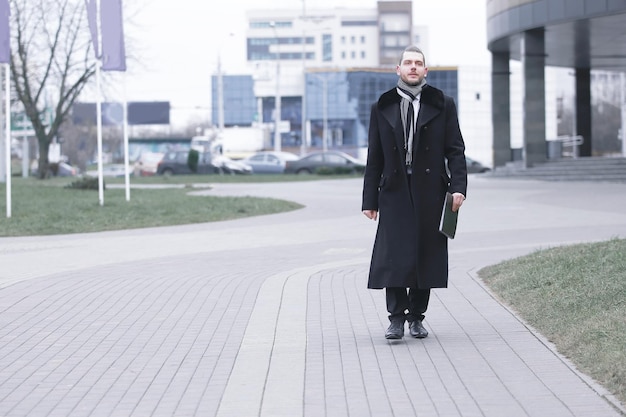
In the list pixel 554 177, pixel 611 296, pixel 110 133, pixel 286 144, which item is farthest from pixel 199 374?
pixel 286 144

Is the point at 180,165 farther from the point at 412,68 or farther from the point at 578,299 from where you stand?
the point at 412,68

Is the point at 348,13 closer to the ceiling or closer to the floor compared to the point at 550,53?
closer to the ceiling

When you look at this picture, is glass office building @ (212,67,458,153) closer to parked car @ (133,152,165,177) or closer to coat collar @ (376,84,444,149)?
parked car @ (133,152,165,177)

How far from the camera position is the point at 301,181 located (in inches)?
1745

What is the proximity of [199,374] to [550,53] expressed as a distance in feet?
121

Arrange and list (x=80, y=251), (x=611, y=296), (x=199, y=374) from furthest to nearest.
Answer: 1. (x=80, y=251)
2. (x=611, y=296)
3. (x=199, y=374)

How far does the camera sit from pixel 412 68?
7629 mm

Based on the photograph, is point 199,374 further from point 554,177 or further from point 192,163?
point 192,163

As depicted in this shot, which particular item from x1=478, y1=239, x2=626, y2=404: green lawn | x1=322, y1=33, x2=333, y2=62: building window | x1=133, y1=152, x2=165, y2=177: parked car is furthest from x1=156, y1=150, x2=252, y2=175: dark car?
x1=322, y1=33, x2=333, y2=62: building window

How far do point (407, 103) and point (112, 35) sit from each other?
1703 centimetres

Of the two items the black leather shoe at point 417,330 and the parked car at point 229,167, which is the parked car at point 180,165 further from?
the black leather shoe at point 417,330

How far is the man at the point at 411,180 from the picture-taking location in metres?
7.67

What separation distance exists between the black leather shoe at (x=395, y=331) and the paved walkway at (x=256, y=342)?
6 cm

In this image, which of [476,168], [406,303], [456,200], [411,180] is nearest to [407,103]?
[411,180]
